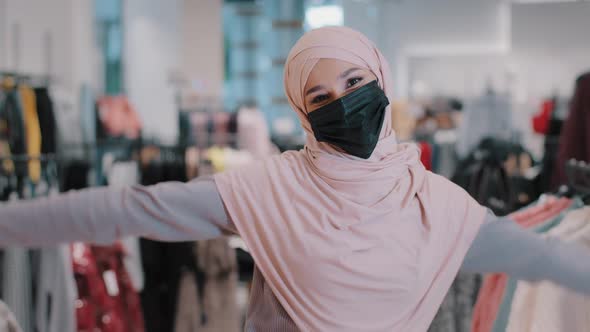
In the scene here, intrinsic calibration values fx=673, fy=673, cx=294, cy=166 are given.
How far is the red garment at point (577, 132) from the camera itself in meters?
Result: 2.66

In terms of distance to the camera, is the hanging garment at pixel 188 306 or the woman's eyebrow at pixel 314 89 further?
the hanging garment at pixel 188 306

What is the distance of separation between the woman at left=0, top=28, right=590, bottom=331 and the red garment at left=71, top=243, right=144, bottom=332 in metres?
1.45

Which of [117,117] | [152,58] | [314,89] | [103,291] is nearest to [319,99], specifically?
[314,89]

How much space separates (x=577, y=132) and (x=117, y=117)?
12.9 ft

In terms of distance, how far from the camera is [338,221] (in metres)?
1.08

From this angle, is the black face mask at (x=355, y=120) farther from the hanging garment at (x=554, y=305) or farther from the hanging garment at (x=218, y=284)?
the hanging garment at (x=218, y=284)

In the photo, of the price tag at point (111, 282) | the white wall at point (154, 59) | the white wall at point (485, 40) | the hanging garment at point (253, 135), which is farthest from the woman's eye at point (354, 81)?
the white wall at point (485, 40)

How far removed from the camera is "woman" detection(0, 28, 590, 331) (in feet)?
3.48

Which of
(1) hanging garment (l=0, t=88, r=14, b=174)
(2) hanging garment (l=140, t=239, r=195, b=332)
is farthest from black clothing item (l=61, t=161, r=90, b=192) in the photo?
(2) hanging garment (l=140, t=239, r=195, b=332)

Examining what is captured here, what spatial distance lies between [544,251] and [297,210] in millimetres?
395

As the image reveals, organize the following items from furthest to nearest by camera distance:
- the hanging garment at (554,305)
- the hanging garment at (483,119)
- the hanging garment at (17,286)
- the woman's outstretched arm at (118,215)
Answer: the hanging garment at (483,119) < the hanging garment at (17,286) < the hanging garment at (554,305) < the woman's outstretched arm at (118,215)

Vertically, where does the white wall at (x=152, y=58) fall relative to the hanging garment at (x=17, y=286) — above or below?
above

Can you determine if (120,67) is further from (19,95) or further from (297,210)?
(297,210)

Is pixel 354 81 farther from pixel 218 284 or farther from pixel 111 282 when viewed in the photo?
pixel 218 284
